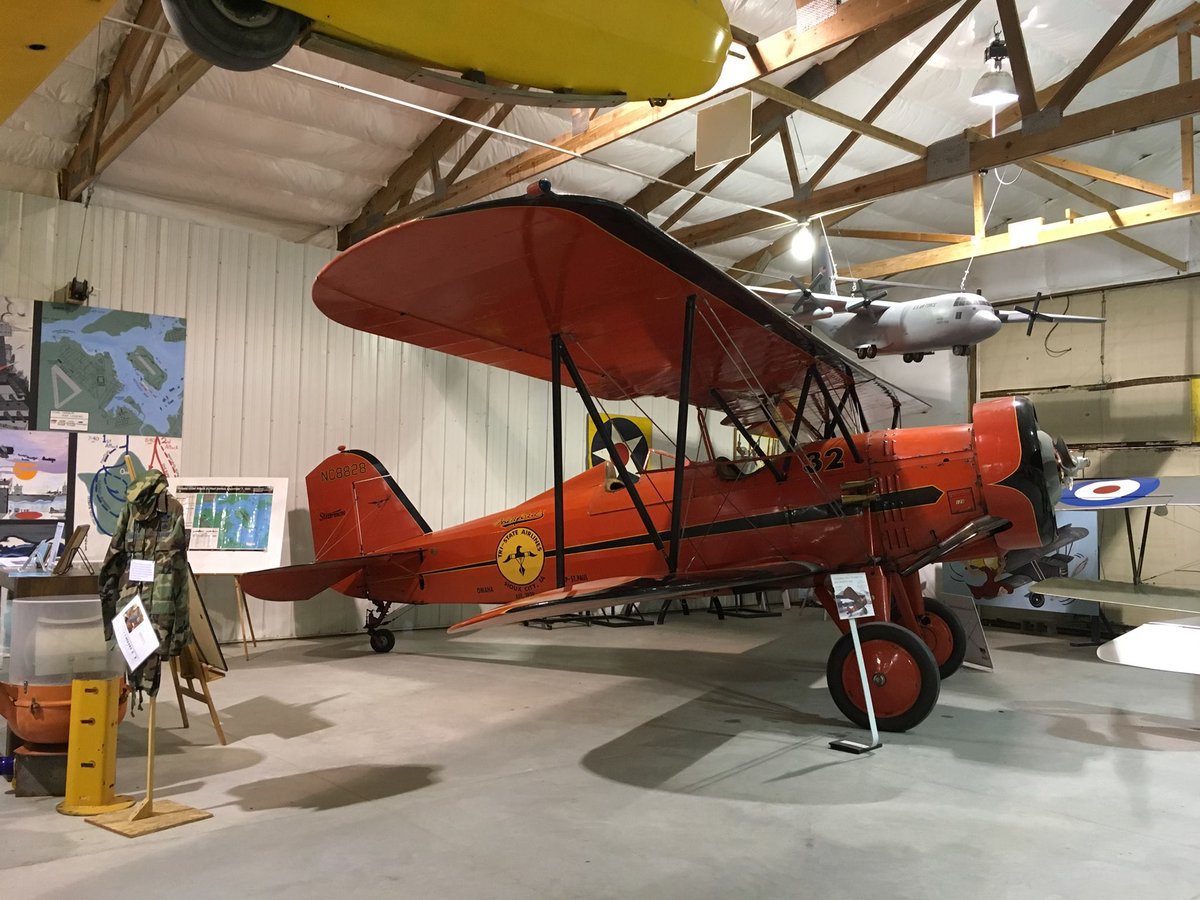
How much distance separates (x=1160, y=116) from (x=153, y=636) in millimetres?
7302

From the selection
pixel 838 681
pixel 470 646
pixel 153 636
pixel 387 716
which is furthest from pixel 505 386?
pixel 153 636

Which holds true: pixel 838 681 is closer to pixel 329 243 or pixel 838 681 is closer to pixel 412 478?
pixel 412 478

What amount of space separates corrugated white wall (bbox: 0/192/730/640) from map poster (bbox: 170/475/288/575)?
673mm

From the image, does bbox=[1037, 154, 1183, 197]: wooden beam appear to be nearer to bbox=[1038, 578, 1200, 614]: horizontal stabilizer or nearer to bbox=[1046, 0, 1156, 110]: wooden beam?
bbox=[1046, 0, 1156, 110]: wooden beam

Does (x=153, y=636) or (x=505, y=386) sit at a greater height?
(x=505, y=386)

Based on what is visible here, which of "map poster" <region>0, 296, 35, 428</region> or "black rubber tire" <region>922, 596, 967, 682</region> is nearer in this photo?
"black rubber tire" <region>922, 596, 967, 682</region>

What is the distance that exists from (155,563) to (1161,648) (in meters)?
5.05

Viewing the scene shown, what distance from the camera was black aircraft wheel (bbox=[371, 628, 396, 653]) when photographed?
7.89 meters

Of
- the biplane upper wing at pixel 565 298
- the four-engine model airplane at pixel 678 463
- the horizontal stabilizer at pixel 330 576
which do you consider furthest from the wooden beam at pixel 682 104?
the horizontal stabilizer at pixel 330 576

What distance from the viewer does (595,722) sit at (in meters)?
5.08

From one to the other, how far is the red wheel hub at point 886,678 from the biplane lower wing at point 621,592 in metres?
0.68

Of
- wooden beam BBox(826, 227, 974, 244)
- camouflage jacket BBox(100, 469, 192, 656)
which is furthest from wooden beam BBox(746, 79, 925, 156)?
camouflage jacket BBox(100, 469, 192, 656)

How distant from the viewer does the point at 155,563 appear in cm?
359

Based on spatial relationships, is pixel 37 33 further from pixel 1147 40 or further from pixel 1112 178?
pixel 1147 40
